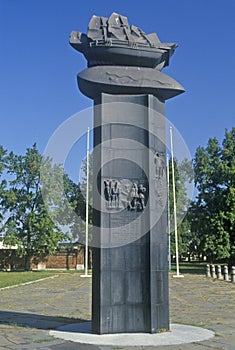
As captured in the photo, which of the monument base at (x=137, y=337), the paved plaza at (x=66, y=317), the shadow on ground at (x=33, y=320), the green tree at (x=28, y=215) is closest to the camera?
the paved plaza at (x=66, y=317)

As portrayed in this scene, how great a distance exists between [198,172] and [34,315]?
2835 cm

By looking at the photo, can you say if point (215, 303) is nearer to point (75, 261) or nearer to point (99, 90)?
point (99, 90)

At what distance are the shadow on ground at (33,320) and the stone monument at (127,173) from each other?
1631mm

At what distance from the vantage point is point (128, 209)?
28.1ft

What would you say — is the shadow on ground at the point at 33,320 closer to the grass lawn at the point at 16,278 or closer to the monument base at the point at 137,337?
the monument base at the point at 137,337

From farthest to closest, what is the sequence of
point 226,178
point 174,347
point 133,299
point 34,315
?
point 226,178 → point 34,315 → point 133,299 → point 174,347

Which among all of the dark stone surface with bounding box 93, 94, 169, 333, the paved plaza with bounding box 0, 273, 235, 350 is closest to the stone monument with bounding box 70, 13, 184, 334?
the dark stone surface with bounding box 93, 94, 169, 333

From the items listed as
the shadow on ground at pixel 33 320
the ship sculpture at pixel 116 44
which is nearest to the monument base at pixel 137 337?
the shadow on ground at pixel 33 320

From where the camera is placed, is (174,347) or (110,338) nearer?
(174,347)

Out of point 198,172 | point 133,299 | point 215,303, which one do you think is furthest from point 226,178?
point 133,299

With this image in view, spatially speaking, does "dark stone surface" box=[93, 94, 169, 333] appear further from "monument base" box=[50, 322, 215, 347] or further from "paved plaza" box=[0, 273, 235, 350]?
"paved plaza" box=[0, 273, 235, 350]

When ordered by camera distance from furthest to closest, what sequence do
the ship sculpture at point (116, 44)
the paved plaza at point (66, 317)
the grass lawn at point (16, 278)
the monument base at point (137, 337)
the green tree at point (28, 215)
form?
the green tree at point (28, 215) → the grass lawn at point (16, 278) → the ship sculpture at point (116, 44) → the monument base at point (137, 337) → the paved plaza at point (66, 317)

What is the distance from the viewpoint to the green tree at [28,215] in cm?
3944

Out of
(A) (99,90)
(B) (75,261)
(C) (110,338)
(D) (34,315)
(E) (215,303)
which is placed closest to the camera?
(C) (110,338)
